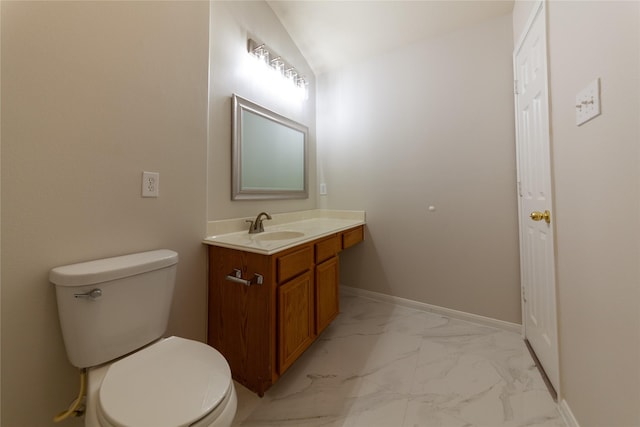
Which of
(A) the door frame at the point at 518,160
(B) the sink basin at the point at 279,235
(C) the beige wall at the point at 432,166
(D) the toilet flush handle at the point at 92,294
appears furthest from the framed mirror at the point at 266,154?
(A) the door frame at the point at 518,160

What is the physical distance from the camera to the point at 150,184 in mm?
1163

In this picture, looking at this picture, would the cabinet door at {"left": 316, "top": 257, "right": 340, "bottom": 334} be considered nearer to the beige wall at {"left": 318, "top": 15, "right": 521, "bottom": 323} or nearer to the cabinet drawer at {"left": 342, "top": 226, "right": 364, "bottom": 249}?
the cabinet drawer at {"left": 342, "top": 226, "right": 364, "bottom": 249}

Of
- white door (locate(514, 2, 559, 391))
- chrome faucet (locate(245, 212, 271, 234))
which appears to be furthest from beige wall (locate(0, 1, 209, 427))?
white door (locate(514, 2, 559, 391))

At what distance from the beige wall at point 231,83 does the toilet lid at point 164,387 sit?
797mm

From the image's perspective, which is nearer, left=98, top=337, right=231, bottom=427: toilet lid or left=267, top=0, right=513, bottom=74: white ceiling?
left=98, top=337, right=231, bottom=427: toilet lid

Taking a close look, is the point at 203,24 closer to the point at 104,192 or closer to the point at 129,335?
the point at 104,192

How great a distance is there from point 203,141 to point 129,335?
1002mm

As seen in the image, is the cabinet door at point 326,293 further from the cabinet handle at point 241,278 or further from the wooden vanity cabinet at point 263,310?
the cabinet handle at point 241,278

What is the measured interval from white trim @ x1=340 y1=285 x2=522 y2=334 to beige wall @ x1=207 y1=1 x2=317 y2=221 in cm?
110

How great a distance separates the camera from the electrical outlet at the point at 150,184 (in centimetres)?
114

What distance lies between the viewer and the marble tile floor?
1.11 meters

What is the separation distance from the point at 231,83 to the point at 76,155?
987mm

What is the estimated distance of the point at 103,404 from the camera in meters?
0.66

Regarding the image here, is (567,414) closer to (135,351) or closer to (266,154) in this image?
(135,351)
